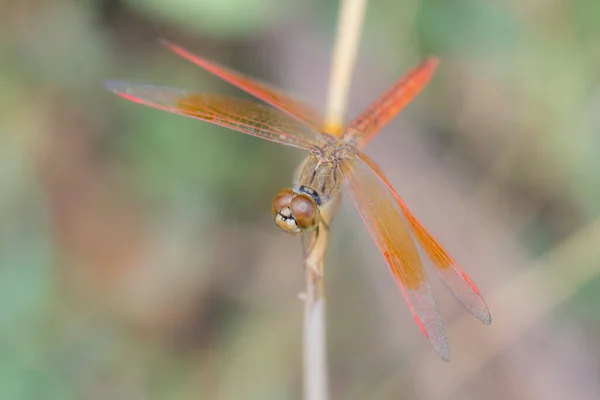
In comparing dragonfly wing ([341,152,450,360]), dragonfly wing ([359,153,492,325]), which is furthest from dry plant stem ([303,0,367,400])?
dragonfly wing ([359,153,492,325])

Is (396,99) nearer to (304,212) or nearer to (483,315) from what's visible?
(304,212)

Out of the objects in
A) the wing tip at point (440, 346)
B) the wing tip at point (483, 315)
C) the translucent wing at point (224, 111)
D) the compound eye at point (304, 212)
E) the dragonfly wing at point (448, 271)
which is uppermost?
the translucent wing at point (224, 111)

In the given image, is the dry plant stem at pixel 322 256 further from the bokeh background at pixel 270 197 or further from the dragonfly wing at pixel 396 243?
the bokeh background at pixel 270 197

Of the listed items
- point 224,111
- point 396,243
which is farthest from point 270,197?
point 396,243

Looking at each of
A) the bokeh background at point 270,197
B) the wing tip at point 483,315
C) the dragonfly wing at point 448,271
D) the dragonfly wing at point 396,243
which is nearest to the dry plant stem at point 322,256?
the dragonfly wing at point 396,243

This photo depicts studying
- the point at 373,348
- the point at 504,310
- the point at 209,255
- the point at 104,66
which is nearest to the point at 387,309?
the point at 373,348

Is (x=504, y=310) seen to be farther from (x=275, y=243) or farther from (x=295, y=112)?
(x=295, y=112)
